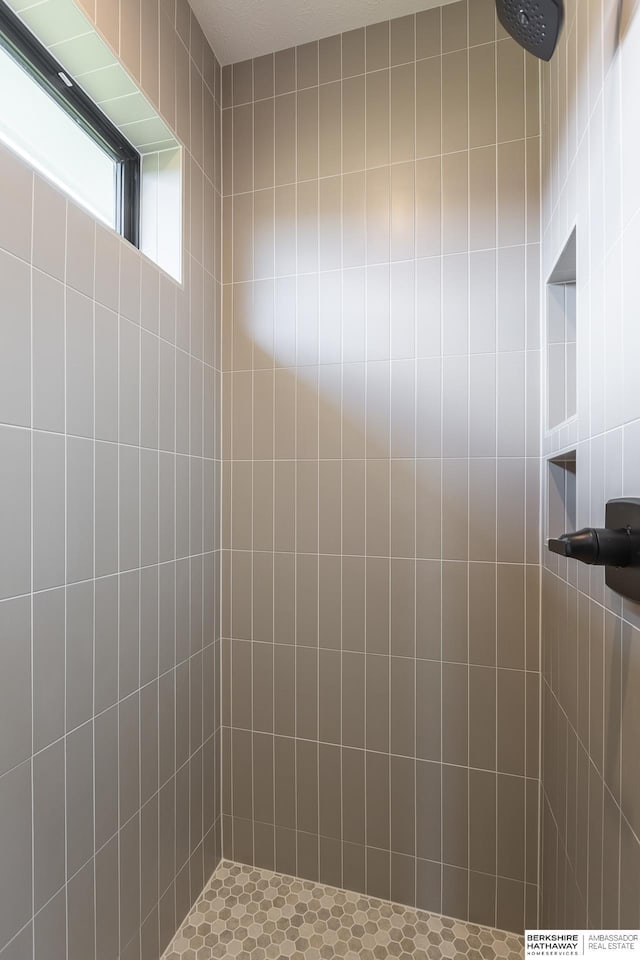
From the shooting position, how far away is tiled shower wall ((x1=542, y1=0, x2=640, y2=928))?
25.5 inches

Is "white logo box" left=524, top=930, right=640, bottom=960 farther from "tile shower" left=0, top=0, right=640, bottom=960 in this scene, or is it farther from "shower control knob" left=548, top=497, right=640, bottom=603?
"shower control knob" left=548, top=497, right=640, bottom=603

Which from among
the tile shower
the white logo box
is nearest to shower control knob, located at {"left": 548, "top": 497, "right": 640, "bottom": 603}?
the tile shower

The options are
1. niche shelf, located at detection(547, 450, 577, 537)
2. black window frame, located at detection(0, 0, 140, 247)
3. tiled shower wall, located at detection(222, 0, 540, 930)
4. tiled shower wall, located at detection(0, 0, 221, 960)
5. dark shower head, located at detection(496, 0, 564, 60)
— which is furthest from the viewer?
tiled shower wall, located at detection(222, 0, 540, 930)

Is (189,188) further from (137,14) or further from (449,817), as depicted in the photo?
(449,817)

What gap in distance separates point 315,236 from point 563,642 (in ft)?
4.39

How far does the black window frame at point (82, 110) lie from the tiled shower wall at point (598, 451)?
1.12 metres

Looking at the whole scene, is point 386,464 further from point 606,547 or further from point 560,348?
point 606,547

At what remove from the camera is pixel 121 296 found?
3.67ft

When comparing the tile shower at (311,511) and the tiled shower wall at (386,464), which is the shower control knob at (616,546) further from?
the tiled shower wall at (386,464)

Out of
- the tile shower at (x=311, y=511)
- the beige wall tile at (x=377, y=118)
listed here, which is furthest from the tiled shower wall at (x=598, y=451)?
the beige wall tile at (x=377, y=118)

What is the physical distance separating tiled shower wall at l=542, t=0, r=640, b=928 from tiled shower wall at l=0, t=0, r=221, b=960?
3.18ft

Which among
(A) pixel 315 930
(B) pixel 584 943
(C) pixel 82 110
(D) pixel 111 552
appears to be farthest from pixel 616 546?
(C) pixel 82 110

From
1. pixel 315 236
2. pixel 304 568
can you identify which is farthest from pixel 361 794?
pixel 315 236

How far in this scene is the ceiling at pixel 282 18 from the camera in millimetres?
1385
